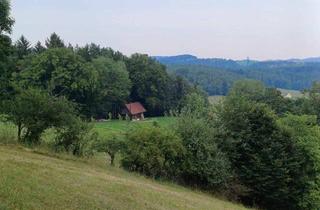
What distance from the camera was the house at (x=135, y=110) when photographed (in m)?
113

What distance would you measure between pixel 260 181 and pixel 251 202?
240 cm

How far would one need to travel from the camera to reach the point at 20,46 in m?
106

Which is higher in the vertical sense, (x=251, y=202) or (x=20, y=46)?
(x=20, y=46)

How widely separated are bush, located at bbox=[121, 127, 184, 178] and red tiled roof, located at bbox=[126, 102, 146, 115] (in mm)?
78552

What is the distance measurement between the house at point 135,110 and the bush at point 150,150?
77.1 m

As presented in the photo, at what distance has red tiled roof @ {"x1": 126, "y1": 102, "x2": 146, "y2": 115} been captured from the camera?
375 ft

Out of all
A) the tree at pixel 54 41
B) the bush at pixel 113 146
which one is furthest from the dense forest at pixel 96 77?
the bush at pixel 113 146

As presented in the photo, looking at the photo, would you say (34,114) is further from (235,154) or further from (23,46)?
(23,46)

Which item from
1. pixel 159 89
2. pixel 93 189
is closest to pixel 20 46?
pixel 159 89

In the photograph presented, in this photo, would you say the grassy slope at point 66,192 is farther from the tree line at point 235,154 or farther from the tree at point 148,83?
the tree at point 148,83

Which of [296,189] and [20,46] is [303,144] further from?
[20,46]

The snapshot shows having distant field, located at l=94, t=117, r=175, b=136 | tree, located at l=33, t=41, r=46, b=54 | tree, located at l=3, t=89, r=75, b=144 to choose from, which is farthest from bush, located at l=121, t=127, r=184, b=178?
tree, located at l=33, t=41, r=46, b=54

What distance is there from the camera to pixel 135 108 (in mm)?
116812

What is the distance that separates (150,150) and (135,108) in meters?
83.7
